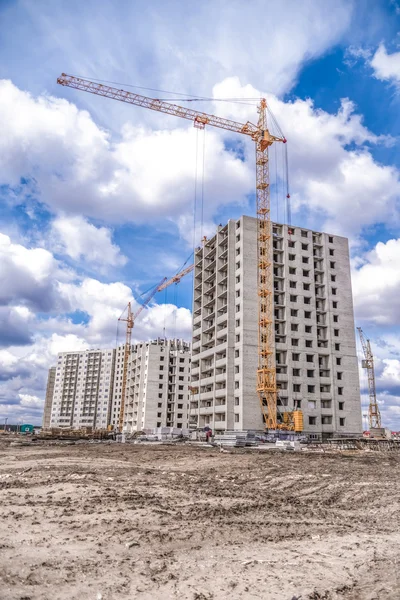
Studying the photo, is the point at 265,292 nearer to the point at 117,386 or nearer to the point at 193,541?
the point at 193,541

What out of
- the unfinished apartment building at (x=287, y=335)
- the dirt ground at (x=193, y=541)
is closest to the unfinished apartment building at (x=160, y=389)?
the unfinished apartment building at (x=287, y=335)

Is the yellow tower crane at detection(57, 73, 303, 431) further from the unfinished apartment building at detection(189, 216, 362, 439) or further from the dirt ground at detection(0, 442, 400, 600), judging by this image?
the dirt ground at detection(0, 442, 400, 600)

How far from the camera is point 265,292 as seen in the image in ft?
265

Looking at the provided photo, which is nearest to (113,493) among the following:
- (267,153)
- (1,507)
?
(1,507)

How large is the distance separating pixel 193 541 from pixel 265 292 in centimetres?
7215

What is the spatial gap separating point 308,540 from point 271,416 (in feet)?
217

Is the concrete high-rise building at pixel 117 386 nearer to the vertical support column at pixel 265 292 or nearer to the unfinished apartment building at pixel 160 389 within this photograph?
the unfinished apartment building at pixel 160 389

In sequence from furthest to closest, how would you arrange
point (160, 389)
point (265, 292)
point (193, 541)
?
point (160, 389), point (265, 292), point (193, 541)

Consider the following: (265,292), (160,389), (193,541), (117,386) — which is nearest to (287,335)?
(265,292)

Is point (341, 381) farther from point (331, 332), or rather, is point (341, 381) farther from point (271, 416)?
point (271, 416)

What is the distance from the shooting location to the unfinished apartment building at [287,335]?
79062 mm

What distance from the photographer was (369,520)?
12.6m

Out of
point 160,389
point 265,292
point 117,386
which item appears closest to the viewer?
point 265,292

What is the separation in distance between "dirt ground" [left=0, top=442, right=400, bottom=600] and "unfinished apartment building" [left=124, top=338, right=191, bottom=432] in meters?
109
